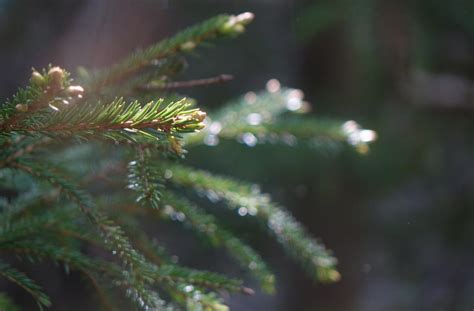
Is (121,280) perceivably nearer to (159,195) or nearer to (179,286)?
(179,286)

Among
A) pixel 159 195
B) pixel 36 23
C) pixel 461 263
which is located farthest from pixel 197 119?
pixel 461 263

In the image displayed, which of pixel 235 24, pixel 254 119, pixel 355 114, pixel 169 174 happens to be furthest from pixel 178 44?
pixel 355 114

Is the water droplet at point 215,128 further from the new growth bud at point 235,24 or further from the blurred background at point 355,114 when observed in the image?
the blurred background at point 355,114

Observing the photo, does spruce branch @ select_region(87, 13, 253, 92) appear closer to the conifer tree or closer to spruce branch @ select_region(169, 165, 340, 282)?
the conifer tree

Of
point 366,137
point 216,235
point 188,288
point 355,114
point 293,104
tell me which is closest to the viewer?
point 188,288

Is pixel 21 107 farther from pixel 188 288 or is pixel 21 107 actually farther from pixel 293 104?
pixel 293 104

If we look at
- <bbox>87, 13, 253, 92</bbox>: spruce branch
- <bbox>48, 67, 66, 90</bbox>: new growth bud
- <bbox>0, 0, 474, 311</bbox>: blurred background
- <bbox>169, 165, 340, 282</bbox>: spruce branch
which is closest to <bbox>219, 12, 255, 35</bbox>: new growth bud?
<bbox>87, 13, 253, 92</bbox>: spruce branch

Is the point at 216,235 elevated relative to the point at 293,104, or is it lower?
lower
